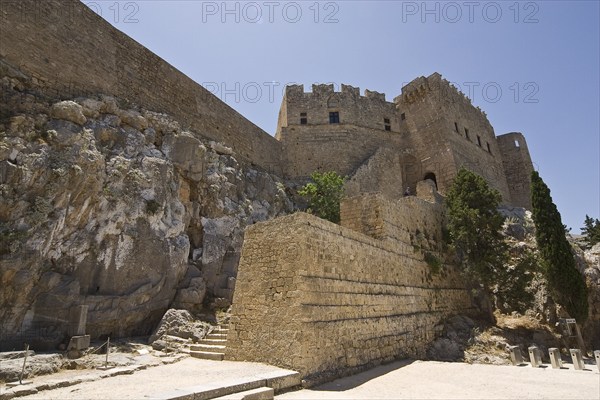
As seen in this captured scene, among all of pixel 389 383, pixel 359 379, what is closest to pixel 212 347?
pixel 359 379

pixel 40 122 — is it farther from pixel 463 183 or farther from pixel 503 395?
pixel 463 183

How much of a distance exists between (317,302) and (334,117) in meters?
21.8

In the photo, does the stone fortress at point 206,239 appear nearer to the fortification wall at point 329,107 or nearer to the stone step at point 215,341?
the stone step at point 215,341

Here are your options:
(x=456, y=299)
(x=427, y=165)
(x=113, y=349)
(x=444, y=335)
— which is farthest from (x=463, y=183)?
(x=113, y=349)

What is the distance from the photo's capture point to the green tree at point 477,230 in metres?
14.9

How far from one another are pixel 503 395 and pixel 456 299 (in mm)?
8994

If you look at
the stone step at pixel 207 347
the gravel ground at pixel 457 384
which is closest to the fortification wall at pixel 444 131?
the gravel ground at pixel 457 384

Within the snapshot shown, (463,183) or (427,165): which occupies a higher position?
(427,165)

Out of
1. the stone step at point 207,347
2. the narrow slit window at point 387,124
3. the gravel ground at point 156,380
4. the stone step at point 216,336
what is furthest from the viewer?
the narrow slit window at point 387,124

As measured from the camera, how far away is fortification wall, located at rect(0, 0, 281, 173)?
13141 millimetres

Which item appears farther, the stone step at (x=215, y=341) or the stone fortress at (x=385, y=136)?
the stone fortress at (x=385, y=136)

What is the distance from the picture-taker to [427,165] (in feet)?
91.4

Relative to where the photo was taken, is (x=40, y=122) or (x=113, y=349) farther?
(x=40, y=122)

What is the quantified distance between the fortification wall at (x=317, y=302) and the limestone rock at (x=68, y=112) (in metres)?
8.19
